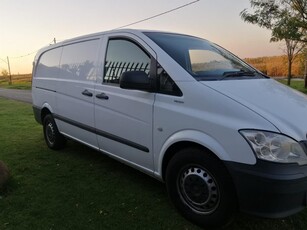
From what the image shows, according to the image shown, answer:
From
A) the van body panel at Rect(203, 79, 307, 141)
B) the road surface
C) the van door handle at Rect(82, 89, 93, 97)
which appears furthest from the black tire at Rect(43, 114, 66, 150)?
the road surface

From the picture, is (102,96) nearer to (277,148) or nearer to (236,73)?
(236,73)

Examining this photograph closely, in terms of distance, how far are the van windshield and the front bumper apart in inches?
41.0

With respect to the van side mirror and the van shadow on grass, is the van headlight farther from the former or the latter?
the van side mirror

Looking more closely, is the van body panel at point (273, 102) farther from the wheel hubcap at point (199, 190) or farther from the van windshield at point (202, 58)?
the wheel hubcap at point (199, 190)

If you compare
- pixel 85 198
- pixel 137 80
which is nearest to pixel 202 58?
pixel 137 80

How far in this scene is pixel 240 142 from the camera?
2.77m

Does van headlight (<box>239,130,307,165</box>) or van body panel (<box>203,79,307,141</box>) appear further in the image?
van body panel (<box>203,79,307,141</box>)

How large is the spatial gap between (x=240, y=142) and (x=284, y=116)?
46 centimetres

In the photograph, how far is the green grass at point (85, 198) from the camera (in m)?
3.32

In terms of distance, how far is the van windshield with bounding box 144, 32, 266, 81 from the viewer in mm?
3578

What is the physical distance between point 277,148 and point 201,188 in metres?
0.83

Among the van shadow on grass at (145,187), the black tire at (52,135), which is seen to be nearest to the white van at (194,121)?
the van shadow on grass at (145,187)

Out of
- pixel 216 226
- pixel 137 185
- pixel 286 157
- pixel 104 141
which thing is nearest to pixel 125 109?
pixel 104 141

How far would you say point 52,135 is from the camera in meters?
5.91
